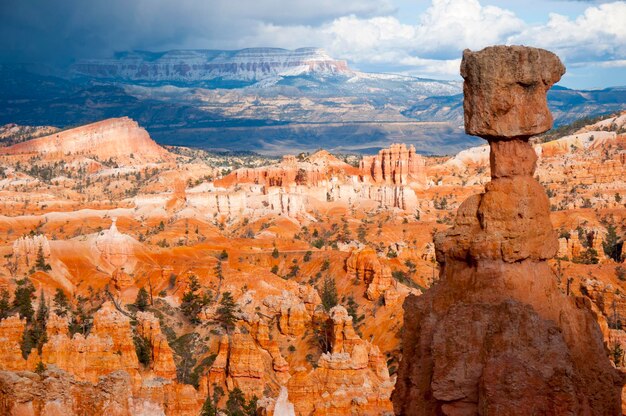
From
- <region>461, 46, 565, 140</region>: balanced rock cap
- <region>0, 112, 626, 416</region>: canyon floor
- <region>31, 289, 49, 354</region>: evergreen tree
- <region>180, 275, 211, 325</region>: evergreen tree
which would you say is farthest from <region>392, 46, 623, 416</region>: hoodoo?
<region>180, 275, 211, 325</region>: evergreen tree

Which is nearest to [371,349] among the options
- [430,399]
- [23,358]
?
[23,358]

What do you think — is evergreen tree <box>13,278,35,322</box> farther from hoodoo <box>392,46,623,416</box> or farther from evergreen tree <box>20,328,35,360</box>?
hoodoo <box>392,46,623,416</box>

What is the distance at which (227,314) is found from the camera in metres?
45.8

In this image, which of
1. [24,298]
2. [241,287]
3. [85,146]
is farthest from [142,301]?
[85,146]

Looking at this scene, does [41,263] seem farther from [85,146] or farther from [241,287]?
[85,146]

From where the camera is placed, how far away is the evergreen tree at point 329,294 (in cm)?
5340

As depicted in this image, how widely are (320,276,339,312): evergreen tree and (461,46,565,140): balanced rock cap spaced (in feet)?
129

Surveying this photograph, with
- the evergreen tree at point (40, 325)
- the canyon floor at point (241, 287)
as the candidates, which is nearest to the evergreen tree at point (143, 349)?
the canyon floor at point (241, 287)

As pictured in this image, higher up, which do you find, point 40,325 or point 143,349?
point 40,325

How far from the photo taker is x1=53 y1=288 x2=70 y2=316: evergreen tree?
4519 cm

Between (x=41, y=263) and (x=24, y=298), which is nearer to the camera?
(x=24, y=298)

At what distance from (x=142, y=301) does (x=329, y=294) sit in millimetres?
12312

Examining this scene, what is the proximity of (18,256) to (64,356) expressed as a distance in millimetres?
22536

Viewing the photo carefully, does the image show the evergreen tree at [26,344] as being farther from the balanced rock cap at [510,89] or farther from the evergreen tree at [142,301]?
the balanced rock cap at [510,89]
